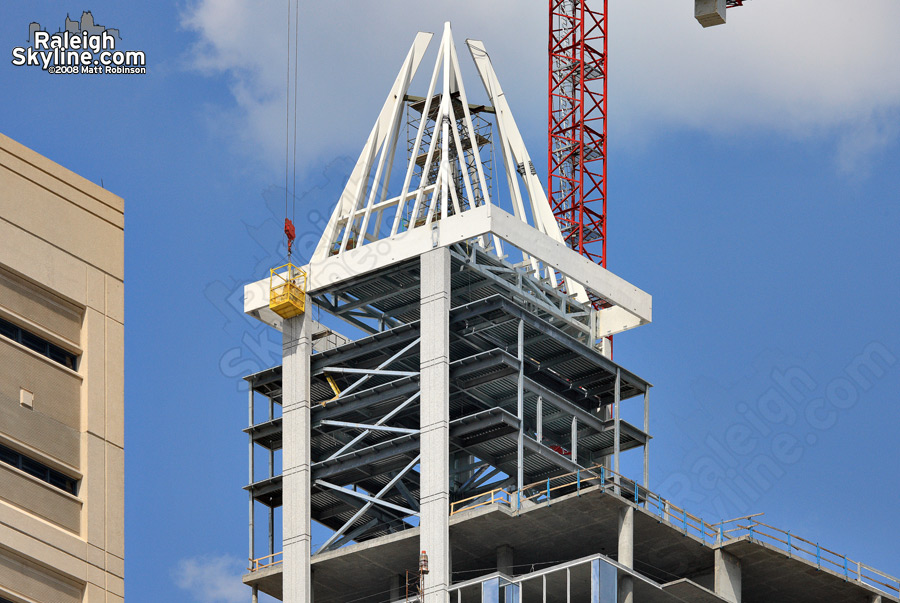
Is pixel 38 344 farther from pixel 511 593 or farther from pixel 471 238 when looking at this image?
pixel 471 238

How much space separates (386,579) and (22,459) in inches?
1475

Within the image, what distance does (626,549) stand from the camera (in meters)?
89.2

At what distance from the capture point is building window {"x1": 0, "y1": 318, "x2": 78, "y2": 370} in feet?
202

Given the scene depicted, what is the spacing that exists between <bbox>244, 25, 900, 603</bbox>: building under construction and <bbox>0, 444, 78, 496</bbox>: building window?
2931 centimetres

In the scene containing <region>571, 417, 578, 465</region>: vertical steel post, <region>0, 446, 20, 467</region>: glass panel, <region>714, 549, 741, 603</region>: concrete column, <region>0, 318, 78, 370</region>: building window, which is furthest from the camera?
<region>571, 417, 578, 465</region>: vertical steel post

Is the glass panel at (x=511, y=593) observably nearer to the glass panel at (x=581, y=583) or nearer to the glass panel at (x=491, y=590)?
the glass panel at (x=491, y=590)

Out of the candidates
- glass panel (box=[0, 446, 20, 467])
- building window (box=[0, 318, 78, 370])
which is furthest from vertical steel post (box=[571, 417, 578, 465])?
glass panel (box=[0, 446, 20, 467])

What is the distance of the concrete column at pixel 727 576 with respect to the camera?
93562 millimetres

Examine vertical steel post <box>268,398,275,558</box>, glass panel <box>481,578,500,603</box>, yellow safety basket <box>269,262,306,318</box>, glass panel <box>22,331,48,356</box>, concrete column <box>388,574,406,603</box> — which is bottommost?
glass panel <box>22,331,48,356</box>

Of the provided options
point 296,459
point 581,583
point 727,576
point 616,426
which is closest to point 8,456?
point 581,583

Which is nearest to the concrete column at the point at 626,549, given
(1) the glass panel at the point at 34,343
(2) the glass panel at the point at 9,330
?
(1) the glass panel at the point at 34,343

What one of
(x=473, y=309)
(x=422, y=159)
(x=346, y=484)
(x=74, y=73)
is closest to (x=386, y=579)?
(x=346, y=484)

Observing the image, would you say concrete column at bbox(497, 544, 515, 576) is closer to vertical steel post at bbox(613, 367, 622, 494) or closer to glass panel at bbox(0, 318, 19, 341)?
vertical steel post at bbox(613, 367, 622, 494)

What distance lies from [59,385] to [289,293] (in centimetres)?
3544
